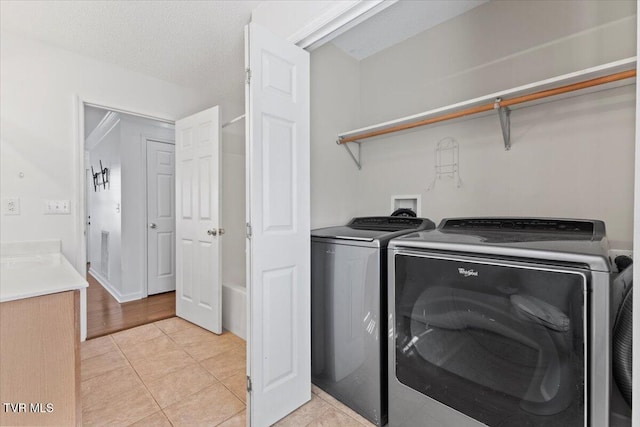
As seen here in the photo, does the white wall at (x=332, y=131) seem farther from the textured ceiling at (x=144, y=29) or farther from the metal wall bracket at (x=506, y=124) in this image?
the metal wall bracket at (x=506, y=124)

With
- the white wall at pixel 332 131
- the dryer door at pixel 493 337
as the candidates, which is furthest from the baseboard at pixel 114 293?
the dryer door at pixel 493 337

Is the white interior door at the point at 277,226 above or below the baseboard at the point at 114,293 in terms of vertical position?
above

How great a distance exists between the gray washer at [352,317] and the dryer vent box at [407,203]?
347mm

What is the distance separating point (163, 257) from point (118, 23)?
276 centimetres

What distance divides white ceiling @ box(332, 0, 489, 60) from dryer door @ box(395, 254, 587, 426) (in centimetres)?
173

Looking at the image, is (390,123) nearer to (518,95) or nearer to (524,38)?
(518,95)

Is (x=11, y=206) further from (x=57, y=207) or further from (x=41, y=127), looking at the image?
(x=41, y=127)

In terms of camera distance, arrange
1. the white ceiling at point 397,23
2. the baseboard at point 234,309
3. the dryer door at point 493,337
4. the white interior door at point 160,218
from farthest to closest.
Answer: the white interior door at point 160,218 → the baseboard at point 234,309 → the white ceiling at point 397,23 → the dryer door at point 493,337

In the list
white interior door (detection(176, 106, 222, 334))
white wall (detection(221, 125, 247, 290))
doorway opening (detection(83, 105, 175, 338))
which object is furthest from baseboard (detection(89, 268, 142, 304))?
white wall (detection(221, 125, 247, 290))

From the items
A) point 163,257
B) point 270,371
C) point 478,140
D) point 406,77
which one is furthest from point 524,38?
point 163,257

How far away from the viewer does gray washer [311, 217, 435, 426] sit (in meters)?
1.51

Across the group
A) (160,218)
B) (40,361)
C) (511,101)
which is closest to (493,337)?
(511,101)

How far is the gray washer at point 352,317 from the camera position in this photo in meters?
1.51

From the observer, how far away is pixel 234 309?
8.52ft
